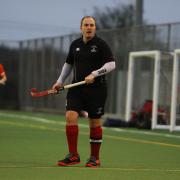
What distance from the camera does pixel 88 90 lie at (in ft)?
36.7

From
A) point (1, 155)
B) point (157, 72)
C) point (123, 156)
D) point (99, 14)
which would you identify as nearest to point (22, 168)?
point (1, 155)

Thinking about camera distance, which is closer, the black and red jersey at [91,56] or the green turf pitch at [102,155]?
the green turf pitch at [102,155]

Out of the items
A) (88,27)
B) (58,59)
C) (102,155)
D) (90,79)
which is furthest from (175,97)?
(58,59)

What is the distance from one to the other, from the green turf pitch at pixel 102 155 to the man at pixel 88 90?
314mm

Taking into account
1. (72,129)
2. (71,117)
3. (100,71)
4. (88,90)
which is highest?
(100,71)

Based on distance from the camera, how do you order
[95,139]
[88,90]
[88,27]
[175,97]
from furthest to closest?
[175,97], [95,139], [88,90], [88,27]

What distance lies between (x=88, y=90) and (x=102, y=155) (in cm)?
254

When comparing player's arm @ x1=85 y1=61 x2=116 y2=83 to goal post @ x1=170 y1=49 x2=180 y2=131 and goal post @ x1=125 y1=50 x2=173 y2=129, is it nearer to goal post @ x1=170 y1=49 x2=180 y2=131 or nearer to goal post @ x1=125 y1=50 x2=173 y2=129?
goal post @ x1=170 y1=49 x2=180 y2=131

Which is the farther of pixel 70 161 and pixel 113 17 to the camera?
pixel 113 17

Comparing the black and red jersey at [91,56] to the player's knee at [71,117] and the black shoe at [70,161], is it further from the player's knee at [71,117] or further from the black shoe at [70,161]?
the black shoe at [70,161]

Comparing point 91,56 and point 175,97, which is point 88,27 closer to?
point 91,56

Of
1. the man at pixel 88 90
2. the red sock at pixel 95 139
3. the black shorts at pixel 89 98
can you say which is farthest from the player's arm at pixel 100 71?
the red sock at pixel 95 139

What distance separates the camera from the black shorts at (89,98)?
440 inches

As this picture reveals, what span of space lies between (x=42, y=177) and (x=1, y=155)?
347 centimetres
